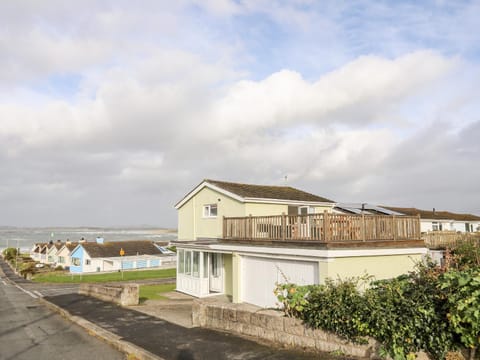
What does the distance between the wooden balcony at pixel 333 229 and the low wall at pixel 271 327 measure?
12.2 feet

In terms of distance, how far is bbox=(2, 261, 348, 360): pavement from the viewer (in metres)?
8.76

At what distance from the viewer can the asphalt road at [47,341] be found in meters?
9.85

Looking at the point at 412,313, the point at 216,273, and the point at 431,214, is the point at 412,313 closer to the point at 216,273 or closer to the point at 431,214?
the point at 216,273

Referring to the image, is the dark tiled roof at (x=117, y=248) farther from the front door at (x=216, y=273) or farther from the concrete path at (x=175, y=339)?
the concrete path at (x=175, y=339)

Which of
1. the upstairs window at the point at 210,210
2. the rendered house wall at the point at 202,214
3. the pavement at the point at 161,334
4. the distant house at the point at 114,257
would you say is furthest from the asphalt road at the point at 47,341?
the distant house at the point at 114,257

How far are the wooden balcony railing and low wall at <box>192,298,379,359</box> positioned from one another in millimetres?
3777

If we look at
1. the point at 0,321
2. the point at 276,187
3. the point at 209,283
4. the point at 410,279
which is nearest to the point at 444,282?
the point at 410,279

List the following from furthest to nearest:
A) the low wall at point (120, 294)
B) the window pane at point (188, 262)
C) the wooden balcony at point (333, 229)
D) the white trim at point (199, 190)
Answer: the window pane at point (188, 262) < the white trim at point (199, 190) < the low wall at point (120, 294) < the wooden balcony at point (333, 229)

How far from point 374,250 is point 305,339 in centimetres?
590

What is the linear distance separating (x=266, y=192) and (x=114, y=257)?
5055 cm

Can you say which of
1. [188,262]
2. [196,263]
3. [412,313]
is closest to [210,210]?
[188,262]

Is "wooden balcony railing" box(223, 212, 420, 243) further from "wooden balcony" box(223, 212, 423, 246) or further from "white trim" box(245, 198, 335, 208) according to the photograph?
"white trim" box(245, 198, 335, 208)

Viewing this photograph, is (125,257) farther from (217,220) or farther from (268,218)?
(268,218)

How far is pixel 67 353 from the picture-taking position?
394 inches
